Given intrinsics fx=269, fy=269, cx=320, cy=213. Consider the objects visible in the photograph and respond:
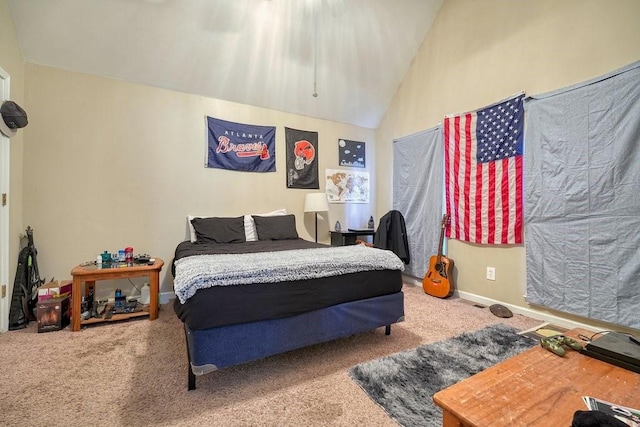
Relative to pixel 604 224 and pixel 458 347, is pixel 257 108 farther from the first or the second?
pixel 604 224

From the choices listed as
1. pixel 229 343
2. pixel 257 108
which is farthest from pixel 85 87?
pixel 229 343

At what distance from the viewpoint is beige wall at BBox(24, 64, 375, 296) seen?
256 centimetres

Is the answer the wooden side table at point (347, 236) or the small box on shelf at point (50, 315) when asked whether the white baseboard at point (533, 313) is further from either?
the small box on shelf at point (50, 315)

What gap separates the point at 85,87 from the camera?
106 inches

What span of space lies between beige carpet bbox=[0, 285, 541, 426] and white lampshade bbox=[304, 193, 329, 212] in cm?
179

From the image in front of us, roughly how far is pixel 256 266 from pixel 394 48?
133 inches

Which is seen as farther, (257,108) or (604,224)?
(257,108)

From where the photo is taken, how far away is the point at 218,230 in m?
2.95

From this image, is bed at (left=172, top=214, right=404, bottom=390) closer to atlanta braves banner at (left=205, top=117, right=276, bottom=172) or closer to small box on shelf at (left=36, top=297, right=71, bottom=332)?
small box on shelf at (left=36, top=297, right=71, bottom=332)

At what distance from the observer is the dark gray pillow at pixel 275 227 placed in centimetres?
317

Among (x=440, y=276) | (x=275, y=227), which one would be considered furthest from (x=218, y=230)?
(x=440, y=276)

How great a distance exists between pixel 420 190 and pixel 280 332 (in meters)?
2.69

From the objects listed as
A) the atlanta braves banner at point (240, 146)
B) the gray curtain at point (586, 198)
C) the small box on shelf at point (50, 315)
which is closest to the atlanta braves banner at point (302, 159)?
the atlanta braves banner at point (240, 146)

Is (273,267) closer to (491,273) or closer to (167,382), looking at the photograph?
(167,382)
